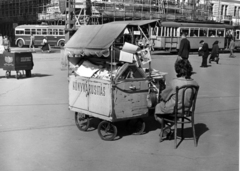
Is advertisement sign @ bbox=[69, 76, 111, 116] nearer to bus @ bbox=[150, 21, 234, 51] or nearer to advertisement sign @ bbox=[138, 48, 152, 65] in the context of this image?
advertisement sign @ bbox=[138, 48, 152, 65]

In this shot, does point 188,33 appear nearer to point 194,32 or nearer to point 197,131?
point 194,32

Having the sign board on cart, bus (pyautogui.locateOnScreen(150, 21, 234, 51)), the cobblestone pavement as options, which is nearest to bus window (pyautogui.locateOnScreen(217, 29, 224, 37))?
bus (pyautogui.locateOnScreen(150, 21, 234, 51))

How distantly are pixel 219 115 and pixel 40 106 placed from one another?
449 cm

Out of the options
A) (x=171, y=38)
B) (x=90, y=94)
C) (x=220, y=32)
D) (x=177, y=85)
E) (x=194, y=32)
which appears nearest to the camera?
(x=177, y=85)

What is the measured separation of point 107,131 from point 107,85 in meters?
1.00

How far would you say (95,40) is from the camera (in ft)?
21.8

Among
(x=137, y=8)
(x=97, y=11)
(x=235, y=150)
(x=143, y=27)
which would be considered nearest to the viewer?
(x=235, y=150)

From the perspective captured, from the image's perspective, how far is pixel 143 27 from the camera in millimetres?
7332

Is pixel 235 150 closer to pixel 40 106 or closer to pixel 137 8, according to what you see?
pixel 40 106

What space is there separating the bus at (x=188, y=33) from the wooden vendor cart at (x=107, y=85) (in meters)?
25.4

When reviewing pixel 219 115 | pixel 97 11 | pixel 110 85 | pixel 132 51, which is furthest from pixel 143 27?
pixel 97 11

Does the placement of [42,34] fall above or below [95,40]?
below

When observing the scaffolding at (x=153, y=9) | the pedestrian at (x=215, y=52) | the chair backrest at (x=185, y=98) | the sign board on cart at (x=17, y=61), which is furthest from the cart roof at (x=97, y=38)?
the scaffolding at (x=153, y=9)

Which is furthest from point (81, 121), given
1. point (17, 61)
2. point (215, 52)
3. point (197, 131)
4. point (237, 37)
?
point (237, 37)
